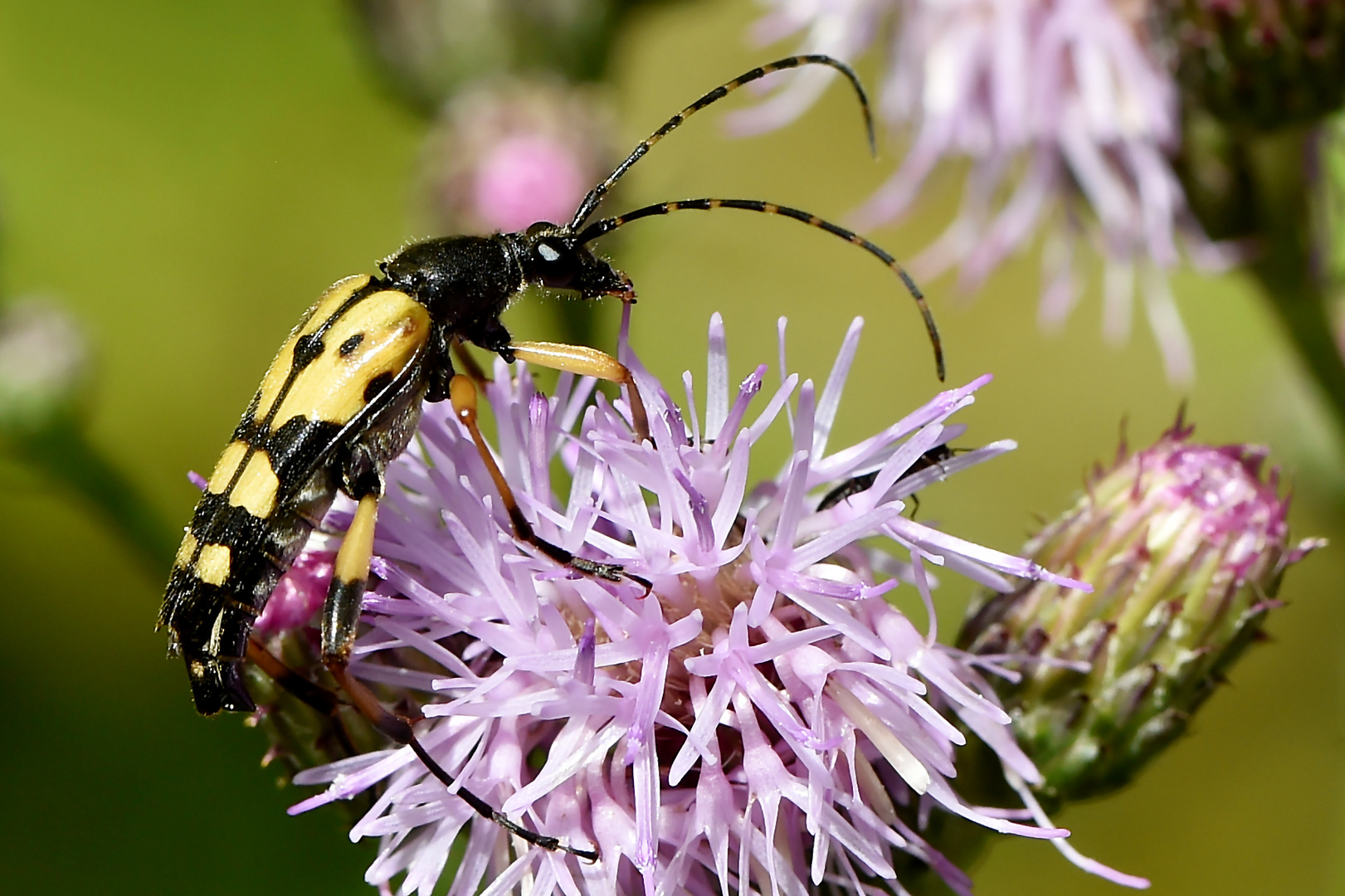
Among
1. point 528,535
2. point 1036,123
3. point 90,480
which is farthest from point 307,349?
point 1036,123

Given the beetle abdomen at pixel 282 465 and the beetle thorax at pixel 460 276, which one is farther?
the beetle thorax at pixel 460 276

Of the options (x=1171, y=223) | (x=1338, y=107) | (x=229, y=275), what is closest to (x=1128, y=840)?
(x=1171, y=223)

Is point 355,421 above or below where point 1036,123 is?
below

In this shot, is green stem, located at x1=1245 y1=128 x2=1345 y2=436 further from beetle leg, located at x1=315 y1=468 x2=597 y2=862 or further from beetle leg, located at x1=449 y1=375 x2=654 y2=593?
beetle leg, located at x1=315 y1=468 x2=597 y2=862

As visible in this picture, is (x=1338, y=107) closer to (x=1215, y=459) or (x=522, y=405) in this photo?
(x=1215, y=459)

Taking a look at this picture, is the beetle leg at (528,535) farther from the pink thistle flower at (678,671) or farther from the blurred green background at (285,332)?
the blurred green background at (285,332)

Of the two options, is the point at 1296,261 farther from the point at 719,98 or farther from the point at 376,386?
the point at 376,386

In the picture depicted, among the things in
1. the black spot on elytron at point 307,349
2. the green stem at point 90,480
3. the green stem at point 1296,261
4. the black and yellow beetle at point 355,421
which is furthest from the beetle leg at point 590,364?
the green stem at point 1296,261
